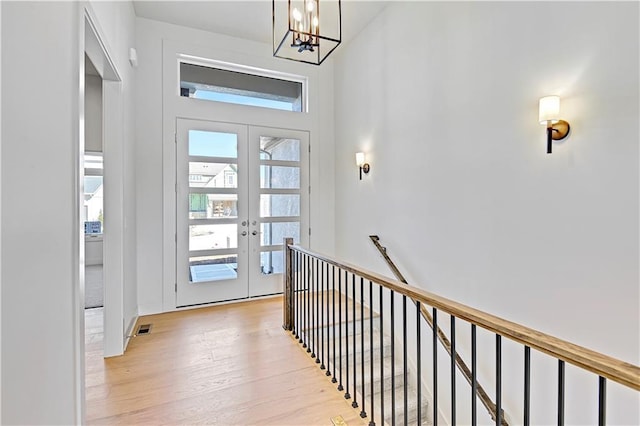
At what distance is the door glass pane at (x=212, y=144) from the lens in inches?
151

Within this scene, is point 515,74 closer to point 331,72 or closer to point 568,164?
point 568,164

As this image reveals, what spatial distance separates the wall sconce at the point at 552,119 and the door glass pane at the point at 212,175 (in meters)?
3.19

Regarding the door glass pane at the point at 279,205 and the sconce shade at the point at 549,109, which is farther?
the door glass pane at the point at 279,205

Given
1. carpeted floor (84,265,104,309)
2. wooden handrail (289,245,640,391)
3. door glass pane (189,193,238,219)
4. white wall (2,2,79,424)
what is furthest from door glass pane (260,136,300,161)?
wooden handrail (289,245,640,391)

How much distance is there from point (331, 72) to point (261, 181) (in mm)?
1942

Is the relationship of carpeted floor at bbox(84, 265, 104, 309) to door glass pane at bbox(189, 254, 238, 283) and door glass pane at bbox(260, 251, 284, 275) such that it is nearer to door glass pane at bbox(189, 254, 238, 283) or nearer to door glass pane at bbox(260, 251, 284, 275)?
door glass pane at bbox(189, 254, 238, 283)

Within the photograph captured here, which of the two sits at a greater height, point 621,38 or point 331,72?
point 331,72

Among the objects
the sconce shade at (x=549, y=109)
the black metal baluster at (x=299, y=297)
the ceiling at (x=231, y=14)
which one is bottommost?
the black metal baluster at (x=299, y=297)

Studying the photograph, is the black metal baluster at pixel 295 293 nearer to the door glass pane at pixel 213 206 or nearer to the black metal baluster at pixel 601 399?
the door glass pane at pixel 213 206

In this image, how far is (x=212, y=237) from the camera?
3930 millimetres

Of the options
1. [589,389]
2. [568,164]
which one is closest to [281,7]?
[568,164]

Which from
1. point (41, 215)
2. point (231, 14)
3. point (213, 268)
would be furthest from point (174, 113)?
point (41, 215)

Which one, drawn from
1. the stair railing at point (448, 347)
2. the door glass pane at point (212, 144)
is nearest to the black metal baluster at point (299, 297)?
the stair railing at point (448, 347)

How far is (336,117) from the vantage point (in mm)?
4566
